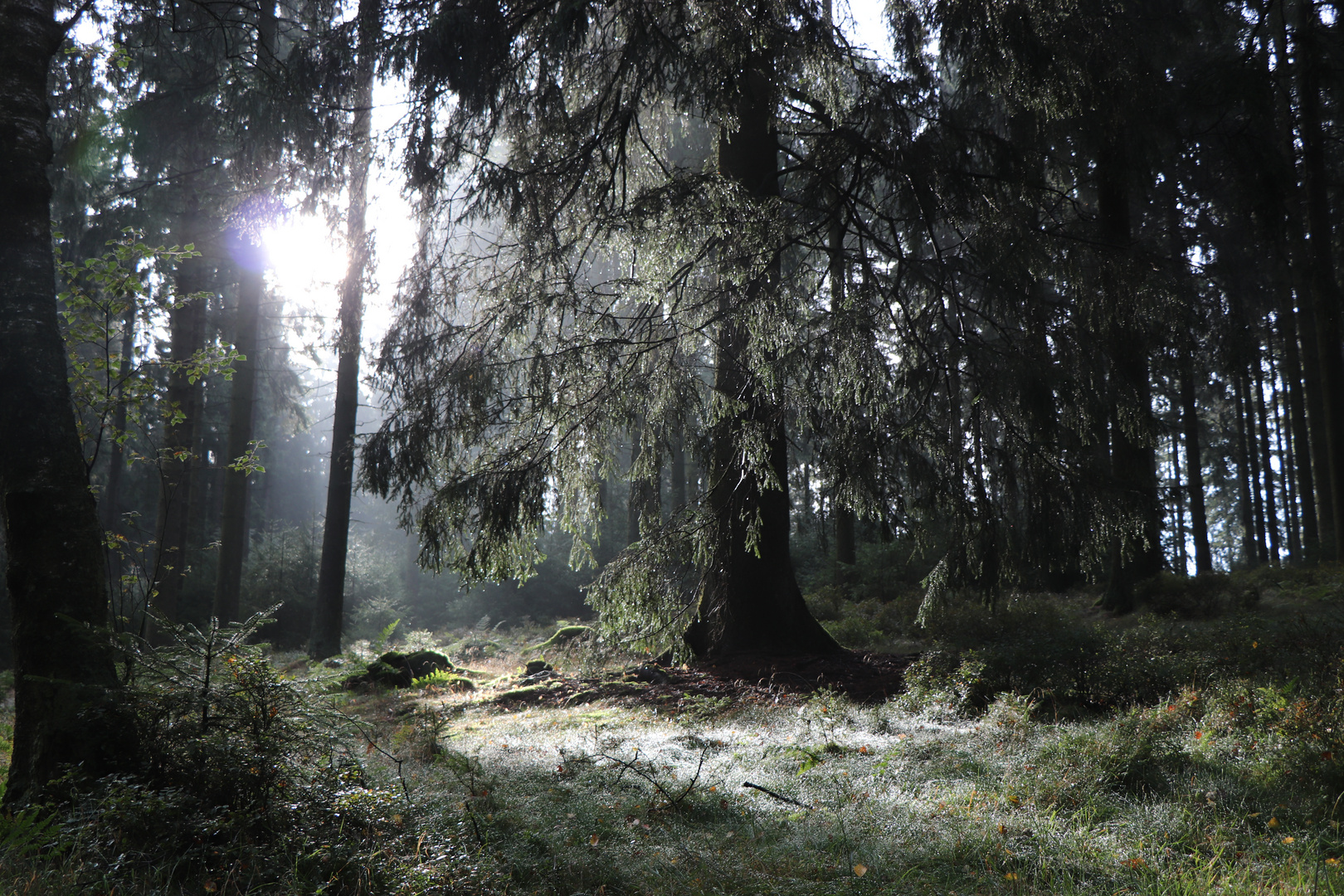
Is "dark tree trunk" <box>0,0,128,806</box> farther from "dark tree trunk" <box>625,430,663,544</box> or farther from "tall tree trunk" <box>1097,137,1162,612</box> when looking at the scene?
"tall tree trunk" <box>1097,137,1162,612</box>

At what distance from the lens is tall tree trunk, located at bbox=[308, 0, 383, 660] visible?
633cm

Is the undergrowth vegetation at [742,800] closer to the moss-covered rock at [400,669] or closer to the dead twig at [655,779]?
the dead twig at [655,779]

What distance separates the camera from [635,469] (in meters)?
7.22

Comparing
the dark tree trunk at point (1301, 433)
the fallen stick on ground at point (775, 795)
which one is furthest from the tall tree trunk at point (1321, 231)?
the fallen stick on ground at point (775, 795)

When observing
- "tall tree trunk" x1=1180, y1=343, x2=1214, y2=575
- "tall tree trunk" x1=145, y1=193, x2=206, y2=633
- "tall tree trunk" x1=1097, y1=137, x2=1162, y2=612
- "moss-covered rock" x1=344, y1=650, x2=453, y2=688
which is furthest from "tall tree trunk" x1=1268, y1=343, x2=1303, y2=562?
"tall tree trunk" x1=145, y1=193, x2=206, y2=633

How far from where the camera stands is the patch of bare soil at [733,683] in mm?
6906

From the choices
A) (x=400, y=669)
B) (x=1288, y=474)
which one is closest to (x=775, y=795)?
(x=400, y=669)

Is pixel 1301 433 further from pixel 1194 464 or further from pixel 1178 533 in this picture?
pixel 1178 533

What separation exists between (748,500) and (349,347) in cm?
617

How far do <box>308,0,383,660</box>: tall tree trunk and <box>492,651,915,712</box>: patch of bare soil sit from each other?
373cm

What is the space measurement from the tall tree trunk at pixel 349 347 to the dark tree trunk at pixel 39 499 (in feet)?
7.51

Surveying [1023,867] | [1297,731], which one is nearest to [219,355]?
[1023,867]

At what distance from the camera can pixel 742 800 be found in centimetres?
399

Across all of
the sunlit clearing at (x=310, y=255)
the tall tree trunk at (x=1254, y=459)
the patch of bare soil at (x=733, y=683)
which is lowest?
the patch of bare soil at (x=733, y=683)
